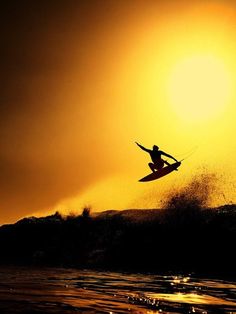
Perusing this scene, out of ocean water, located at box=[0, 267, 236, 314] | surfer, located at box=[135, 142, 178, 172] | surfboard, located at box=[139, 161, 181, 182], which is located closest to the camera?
ocean water, located at box=[0, 267, 236, 314]

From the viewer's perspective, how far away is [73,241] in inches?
1569

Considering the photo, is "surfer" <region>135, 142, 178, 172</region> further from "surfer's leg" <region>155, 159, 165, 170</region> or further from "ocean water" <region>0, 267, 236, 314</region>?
"ocean water" <region>0, 267, 236, 314</region>

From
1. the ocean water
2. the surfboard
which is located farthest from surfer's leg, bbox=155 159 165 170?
the ocean water

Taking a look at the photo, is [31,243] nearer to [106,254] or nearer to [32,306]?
[106,254]

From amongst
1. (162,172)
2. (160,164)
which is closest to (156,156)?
(160,164)

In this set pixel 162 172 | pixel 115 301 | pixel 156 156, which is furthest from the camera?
pixel 162 172

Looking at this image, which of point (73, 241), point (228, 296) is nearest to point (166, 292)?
point (228, 296)

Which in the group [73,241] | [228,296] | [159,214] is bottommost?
[228,296]

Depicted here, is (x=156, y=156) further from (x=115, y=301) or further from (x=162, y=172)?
(x=115, y=301)

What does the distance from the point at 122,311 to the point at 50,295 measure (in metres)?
3.85

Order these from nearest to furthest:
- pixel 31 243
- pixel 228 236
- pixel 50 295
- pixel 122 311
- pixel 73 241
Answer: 1. pixel 122 311
2. pixel 50 295
3. pixel 228 236
4. pixel 73 241
5. pixel 31 243

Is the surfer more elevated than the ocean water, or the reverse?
the surfer

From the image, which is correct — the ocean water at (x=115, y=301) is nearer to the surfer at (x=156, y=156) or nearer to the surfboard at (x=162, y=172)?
the surfer at (x=156, y=156)

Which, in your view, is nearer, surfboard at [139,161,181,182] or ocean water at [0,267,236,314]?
ocean water at [0,267,236,314]
